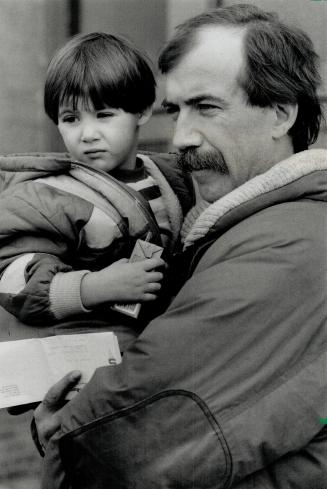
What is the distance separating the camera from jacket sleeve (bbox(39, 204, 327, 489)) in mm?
1650

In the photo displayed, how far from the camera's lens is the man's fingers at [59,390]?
2.07 m

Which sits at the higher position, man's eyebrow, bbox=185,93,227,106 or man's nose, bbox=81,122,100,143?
man's eyebrow, bbox=185,93,227,106

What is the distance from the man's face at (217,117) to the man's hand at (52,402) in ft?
2.18

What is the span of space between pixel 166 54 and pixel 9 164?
2.00 feet

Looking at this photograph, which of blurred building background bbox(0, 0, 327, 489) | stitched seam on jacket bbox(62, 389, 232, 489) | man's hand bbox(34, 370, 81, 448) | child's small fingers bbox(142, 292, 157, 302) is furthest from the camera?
blurred building background bbox(0, 0, 327, 489)

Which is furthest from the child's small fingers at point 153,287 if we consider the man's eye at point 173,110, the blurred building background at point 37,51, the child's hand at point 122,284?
the blurred building background at point 37,51

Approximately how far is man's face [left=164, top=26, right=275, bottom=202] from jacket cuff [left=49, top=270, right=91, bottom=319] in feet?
1.54

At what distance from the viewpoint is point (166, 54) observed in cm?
222

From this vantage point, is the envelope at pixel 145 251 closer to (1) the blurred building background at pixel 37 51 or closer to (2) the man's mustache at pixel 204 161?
(2) the man's mustache at pixel 204 161

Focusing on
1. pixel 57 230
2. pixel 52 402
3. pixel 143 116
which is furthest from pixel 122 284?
pixel 143 116

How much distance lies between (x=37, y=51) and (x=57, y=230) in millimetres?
3290

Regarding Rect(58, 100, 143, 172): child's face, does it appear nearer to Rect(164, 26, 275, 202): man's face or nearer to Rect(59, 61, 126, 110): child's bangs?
Rect(59, 61, 126, 110): child's bangs

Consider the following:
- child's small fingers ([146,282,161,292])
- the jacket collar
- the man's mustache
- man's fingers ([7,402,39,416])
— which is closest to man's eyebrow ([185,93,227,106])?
the man's mustache

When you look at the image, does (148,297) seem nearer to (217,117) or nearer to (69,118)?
(217,117)
